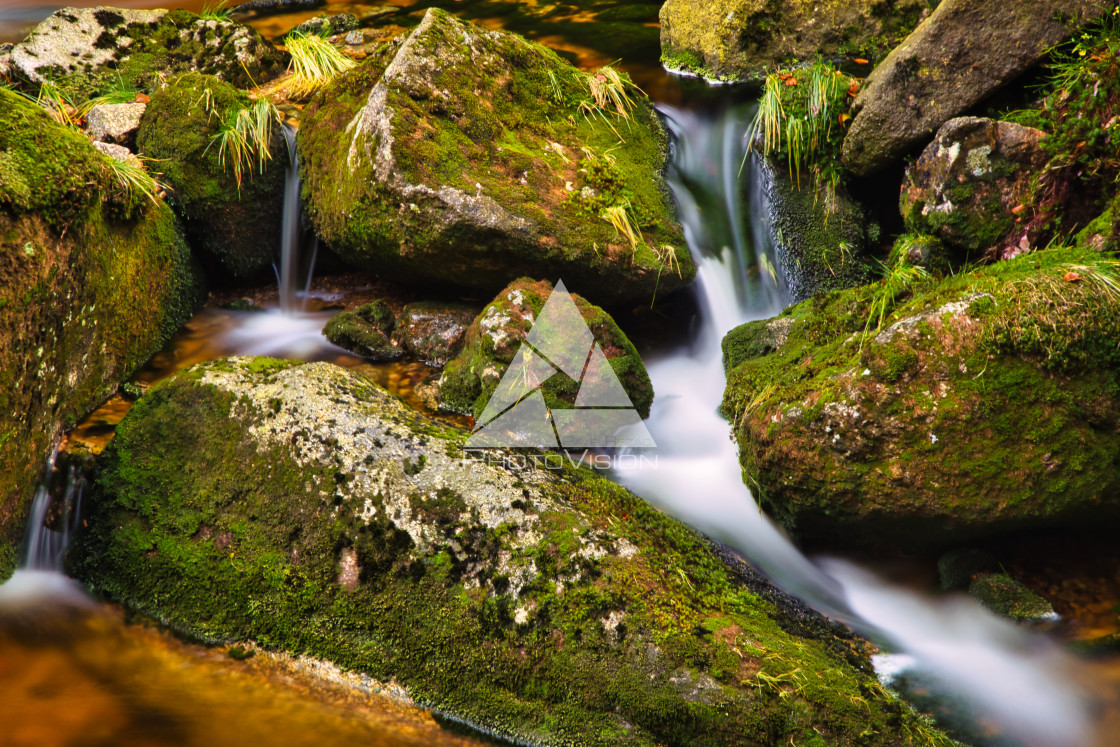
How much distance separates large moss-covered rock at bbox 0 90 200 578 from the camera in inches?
142

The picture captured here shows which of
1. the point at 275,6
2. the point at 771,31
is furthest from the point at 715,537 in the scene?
the point at 275,6

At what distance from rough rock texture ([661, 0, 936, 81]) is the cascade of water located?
4496 millimetres

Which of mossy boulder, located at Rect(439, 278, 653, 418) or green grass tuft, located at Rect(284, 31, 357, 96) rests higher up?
green grass tuft, located at Rect(284, 31, 357, 96)

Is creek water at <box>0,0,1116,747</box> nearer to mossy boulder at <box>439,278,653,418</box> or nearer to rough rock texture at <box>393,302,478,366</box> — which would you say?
rough rock texture at <box>393,302,478,366</box>

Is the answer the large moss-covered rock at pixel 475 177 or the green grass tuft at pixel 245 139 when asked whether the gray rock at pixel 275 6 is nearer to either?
the green grass tuft at pixel 245 139

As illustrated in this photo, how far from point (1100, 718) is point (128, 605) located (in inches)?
182

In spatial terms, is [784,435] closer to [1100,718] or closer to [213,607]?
[1100,718]

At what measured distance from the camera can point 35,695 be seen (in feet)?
9.88

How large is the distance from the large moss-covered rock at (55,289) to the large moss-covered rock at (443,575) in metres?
0.46

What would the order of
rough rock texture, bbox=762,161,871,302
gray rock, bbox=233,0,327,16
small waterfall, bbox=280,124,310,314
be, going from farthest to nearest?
gray rock, bbox=233,0,327,16
small waterfall, bbox=280,124,310,314
rough rock texture, bbox=762,161,871,302

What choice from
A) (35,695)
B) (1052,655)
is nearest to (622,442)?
(1052,655)

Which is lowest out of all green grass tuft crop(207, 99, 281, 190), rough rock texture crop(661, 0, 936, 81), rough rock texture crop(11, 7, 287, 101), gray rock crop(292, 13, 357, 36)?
green grass tuft crop(207, 99, 281, 190)

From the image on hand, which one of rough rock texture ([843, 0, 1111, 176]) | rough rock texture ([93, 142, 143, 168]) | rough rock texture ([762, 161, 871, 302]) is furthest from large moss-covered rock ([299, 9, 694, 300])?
rough rock texture ([843, 0, 1111, 176])

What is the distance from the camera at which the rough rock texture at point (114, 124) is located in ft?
21.2
